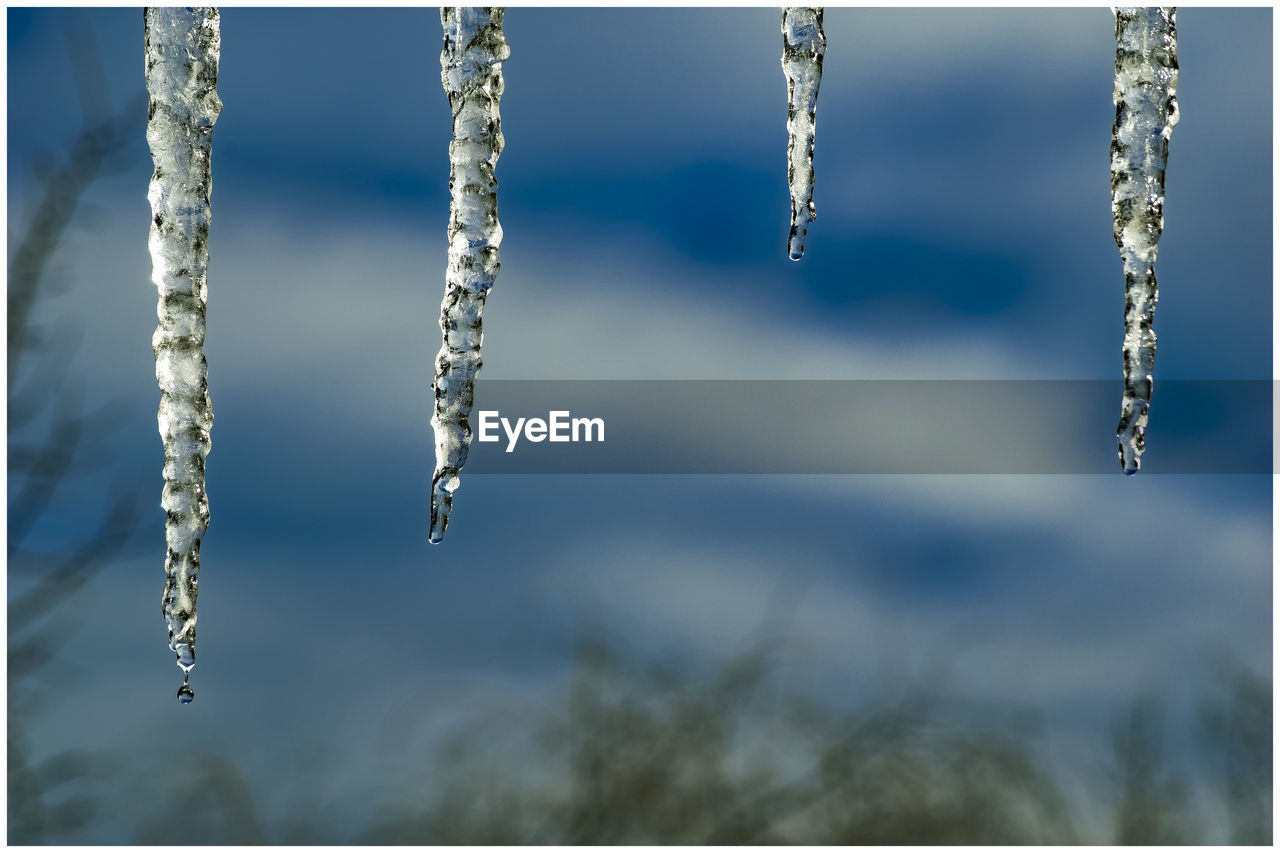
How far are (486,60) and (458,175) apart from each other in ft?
1.07

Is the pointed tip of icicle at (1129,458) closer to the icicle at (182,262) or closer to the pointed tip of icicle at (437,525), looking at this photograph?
the pointed tip of icicle at (437,525)

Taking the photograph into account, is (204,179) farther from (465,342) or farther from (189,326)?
(465,342)

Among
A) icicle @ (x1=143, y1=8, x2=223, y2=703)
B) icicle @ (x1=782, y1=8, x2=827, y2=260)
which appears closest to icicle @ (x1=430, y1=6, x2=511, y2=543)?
icicle @ (x1=143, y1=8, x2=223, y2=703)

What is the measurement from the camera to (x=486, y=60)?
2.38m

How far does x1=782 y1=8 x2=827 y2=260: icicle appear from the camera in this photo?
2.52 meters

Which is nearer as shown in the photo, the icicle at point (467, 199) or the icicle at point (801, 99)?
the icicle at point (467, 199)

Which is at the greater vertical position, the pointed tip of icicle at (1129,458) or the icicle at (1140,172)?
the icicle at (1140,172)

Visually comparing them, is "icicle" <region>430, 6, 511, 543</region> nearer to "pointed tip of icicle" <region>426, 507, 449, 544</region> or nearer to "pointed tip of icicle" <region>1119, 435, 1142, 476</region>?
"pointed tip of icicle" <region>426, 507, 449, 544</region>

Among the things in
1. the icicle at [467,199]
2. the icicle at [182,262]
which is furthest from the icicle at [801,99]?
the icicle at [182,262]

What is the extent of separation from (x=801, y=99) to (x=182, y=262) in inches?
70.3

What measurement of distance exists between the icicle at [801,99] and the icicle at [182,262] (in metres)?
1.60

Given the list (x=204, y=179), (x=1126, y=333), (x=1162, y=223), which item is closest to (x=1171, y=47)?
(x=1162, y=223)

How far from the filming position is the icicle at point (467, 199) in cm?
236

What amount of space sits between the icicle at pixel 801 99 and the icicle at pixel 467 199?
32.4 inches
